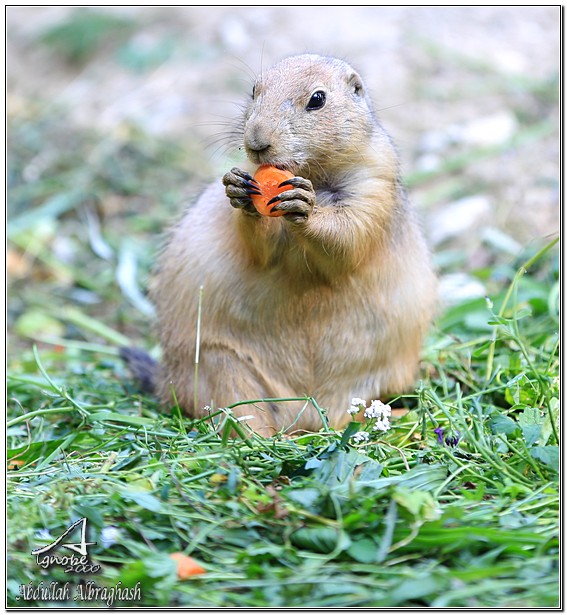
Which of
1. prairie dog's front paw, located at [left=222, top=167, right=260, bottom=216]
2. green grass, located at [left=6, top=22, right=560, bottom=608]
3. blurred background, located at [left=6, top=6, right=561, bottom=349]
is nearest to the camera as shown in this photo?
green grass, located at [left=6, top=22, right=560, bottom=608]

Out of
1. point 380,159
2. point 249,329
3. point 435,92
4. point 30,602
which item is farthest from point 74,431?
point 435,92

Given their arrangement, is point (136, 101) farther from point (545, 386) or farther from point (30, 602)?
point (30, 602)

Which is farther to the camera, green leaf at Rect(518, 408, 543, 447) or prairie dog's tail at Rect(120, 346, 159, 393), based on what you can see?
prairie dog's tail at Rect(120, 346, 159, 393)

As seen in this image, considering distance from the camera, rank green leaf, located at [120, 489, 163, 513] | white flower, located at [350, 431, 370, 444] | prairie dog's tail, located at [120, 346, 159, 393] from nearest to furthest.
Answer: green leaf, located at [120, 489, 163, 513] → white flower, located at [350, 431, 370, 444] → prairie dog's tail, located at [120, 346, 159, 393]

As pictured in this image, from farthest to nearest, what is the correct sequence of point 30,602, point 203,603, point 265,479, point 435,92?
point 435,92, point 265,479, point 30,602, point 203,603

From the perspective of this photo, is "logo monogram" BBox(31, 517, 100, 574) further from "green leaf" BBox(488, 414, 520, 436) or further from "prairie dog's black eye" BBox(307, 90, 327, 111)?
"prairie dog's black eye" BBox(307, 90, 327, 111)

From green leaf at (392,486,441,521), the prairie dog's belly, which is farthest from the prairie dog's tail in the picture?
green leaf at (392,486,441,521)

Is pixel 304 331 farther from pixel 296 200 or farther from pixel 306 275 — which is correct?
pixel 296 200
